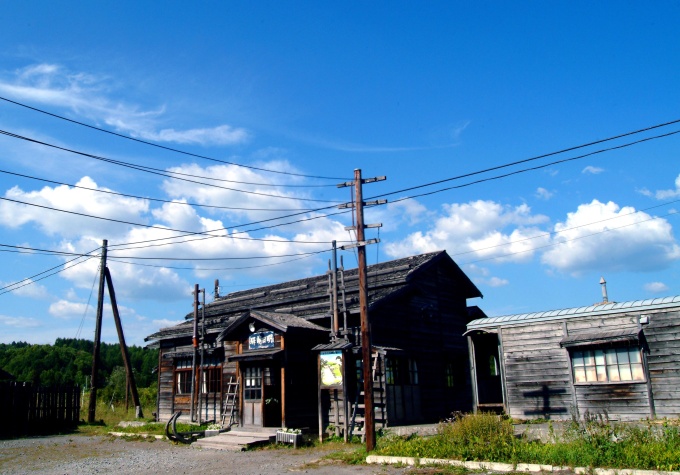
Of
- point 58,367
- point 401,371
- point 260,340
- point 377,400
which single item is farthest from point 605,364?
point 58,367

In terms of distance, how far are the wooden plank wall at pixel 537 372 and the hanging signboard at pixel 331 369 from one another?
594 centimetres

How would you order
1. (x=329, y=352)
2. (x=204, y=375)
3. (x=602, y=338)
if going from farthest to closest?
(x=204, y=375), (x=329, y=352), (x=602, y=338)

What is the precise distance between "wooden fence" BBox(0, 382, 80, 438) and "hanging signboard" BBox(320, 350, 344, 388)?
14.2 m

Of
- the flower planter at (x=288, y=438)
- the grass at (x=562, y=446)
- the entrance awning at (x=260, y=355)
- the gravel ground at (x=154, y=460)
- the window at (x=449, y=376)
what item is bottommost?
the gravel ground at (x=154, y=460)

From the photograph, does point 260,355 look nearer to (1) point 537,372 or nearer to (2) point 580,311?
(1) point 537,372

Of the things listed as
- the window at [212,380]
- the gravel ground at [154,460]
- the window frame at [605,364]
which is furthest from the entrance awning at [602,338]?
the window at [212,380]

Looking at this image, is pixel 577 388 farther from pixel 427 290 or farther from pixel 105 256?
pixel 105 256

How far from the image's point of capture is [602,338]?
17.7 metres

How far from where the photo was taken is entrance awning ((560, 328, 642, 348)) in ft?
56.2

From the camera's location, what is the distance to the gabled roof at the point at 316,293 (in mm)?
23422

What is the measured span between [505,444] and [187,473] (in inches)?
288

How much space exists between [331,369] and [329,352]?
52 cm

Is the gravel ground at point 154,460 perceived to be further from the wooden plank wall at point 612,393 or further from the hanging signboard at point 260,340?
the wooden plank wall at point 612,393

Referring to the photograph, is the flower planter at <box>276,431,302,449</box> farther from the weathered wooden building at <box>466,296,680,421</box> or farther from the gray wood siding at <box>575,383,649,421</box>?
the gray wood siding at <box>575,383,649,421</box>
